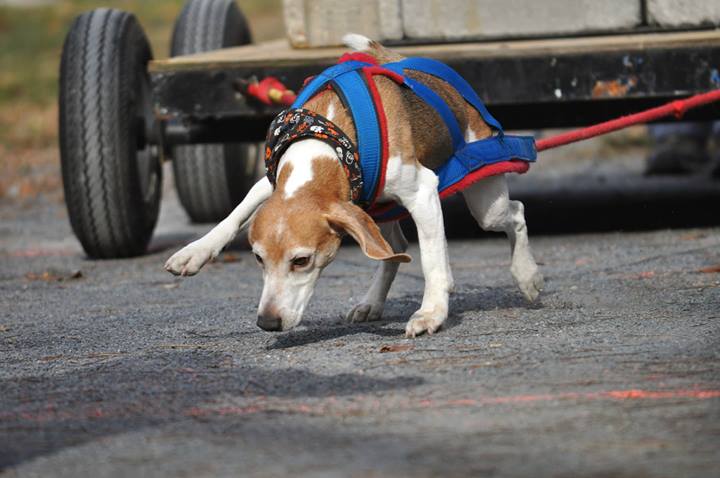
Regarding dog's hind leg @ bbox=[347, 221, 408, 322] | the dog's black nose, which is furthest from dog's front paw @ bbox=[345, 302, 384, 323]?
the dog's black nose

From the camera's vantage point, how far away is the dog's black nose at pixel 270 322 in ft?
12.7

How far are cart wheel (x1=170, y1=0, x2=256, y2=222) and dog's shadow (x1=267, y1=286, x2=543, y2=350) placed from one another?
270 centimetres

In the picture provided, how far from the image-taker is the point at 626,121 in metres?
5.32

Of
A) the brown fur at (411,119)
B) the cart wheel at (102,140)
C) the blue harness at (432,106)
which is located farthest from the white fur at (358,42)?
the cart wheel at (102,140)

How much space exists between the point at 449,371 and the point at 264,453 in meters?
0.89

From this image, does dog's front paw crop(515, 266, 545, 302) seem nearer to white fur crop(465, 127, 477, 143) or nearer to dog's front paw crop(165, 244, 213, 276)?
white fur crop(465, 127, 477, 143)

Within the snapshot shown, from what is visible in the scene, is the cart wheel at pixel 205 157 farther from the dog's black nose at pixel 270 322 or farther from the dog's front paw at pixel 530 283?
the dog's black nose at pixel 270 322

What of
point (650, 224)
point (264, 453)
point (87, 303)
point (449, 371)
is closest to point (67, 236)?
point (87, 303)

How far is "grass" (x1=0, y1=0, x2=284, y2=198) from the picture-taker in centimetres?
1188

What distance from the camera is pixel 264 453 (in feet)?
9.30

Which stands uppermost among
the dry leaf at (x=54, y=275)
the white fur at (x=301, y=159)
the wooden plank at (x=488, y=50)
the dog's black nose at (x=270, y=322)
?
the white fur at (x=301, y=159)

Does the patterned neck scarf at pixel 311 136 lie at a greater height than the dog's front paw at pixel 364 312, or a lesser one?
greater

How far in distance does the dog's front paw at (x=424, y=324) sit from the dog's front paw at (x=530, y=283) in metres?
0.55

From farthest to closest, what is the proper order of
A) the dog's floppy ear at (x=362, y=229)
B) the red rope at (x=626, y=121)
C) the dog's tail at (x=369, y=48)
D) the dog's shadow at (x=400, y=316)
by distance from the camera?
the red rope at (x=626, y=121)
the dog's tail at (x=369, y=48)
the dog's shadow at (x=400, y=316)
the dog's floppy ear at (x=362, y=229)
